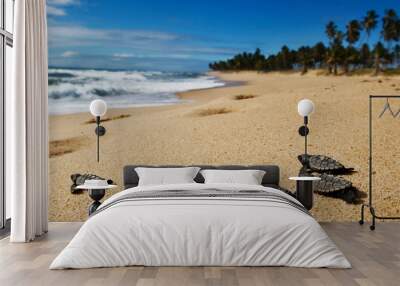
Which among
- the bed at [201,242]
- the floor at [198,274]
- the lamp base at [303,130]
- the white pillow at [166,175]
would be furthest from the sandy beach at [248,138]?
the bed at [201,242]

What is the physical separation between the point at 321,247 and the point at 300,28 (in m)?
4.21

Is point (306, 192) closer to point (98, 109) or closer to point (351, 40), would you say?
point (351, 40)

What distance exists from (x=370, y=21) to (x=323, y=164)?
2.17 metres

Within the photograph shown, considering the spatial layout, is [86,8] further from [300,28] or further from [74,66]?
[300,28]

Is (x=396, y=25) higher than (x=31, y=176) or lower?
higher

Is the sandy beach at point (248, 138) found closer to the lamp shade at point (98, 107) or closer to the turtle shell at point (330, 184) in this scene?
the turtle shell at point (330, 184)

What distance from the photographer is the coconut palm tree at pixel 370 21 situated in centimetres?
772

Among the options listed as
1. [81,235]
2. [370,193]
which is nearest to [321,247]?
[81,235]

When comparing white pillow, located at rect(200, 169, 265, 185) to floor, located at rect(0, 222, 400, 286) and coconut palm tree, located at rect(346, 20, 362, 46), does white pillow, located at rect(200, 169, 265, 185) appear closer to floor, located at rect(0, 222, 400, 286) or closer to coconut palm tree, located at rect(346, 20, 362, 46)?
floor, located at rect(0, 222, 400, 286)

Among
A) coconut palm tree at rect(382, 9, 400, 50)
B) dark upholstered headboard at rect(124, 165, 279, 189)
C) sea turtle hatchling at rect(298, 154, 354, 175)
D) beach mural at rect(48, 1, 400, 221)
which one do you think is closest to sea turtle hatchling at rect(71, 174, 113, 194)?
beach mural at rect(48, 1, 400, 221)

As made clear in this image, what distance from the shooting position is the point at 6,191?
20.6 feet

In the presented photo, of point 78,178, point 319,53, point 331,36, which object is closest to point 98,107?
point 78,178

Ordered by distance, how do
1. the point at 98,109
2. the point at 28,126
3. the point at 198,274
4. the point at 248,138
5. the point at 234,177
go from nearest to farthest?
the point at 198,274 < the point at 28,126 < the point at 234,177 < the point at 98,109 < the point at 248,138

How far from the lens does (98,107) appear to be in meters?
7.19
